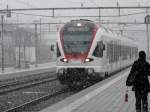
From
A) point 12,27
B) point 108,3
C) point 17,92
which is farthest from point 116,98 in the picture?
point 12,27

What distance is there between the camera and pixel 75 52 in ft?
71.7

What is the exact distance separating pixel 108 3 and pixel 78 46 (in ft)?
69.1

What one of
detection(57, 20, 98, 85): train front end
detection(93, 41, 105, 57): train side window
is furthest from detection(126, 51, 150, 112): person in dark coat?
detection(93, 41, 105, 57): train side window

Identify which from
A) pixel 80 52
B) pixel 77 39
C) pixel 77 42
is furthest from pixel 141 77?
pixel 77 39

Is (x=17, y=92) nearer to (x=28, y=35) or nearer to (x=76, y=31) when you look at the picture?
(x=76, y=31)

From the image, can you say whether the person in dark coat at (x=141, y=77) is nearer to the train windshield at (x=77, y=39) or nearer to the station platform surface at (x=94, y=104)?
the station platform surface at (x=94, y=104)

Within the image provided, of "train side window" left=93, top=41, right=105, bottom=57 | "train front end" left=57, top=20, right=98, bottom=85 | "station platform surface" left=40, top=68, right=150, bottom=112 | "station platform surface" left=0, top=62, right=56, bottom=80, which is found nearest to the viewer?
"station platform surface" left=40, top=68, right=150, bottom=112

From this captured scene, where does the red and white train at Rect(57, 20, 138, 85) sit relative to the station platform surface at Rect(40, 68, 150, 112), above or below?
above

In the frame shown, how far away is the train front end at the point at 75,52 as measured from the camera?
21.5m

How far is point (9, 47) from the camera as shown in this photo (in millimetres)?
63406

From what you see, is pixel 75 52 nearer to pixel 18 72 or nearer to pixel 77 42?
pixel 77 42

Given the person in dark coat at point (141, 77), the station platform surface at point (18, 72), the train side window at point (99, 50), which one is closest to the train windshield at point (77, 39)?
the train side window at point (99, 50)

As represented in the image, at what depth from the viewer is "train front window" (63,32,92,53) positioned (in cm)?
2194

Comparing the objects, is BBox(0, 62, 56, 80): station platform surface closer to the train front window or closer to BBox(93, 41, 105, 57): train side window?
the train front window
